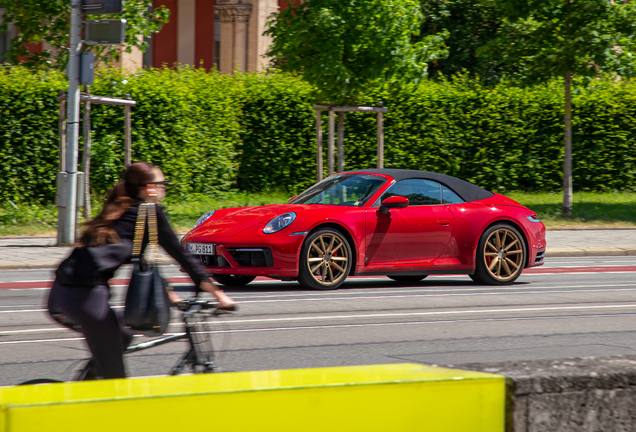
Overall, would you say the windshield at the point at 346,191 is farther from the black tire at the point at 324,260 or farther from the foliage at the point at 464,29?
the foliage at the point at 464,29

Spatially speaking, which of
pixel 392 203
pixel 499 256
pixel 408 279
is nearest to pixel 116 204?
pixel 392 203

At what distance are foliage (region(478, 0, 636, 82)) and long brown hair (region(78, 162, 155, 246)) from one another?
16138 mm

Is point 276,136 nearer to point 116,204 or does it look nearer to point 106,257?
point 116,204

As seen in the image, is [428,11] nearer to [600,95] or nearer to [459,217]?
[600,95]

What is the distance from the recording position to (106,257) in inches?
146

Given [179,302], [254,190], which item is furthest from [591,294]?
[254,190]

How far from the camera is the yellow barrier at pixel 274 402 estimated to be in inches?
82.9

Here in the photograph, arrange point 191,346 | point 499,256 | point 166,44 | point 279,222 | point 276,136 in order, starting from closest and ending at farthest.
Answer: point 191,346, point 279,222, point 499,256, point 276,136, point 166,44

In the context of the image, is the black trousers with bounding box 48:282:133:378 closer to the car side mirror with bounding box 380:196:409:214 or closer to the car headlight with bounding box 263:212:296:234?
the car headlight with bounding box 263:212:296:234

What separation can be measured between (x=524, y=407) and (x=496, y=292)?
7.51 m

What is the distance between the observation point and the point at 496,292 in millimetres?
9977

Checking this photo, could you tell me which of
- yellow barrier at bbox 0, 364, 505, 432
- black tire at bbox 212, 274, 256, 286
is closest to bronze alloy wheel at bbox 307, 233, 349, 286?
black tire at bbox 212, 274, 256, 286

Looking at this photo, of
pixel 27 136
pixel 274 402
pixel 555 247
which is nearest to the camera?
pixel 274 402

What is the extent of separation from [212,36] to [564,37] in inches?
692
